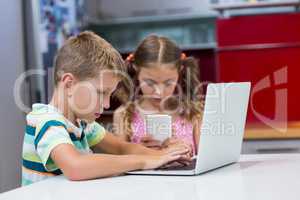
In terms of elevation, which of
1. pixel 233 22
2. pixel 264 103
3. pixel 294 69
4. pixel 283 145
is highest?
pixel 233 22

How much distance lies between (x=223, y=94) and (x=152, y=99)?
0.98m

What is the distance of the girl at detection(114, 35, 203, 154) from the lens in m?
2.05

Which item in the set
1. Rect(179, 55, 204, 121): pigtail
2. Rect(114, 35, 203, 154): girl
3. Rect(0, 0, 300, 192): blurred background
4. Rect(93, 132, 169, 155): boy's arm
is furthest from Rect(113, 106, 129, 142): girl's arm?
Rect(93, 132, 169, 155): boy's arm

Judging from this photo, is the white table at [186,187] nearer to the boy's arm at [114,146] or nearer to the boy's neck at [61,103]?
the boy's neck at [61,103]

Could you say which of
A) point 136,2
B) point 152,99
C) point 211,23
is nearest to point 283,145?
point 152,99

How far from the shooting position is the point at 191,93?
2229 mm

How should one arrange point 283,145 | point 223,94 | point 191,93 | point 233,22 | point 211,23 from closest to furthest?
point 223,94
point 191,93
point 283,145
point 233,22
point 211,23

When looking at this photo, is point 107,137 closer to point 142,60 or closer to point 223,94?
point 223,94

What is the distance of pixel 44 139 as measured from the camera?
45.6 inches

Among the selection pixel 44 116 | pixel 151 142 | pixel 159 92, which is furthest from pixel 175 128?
pixel 44 116

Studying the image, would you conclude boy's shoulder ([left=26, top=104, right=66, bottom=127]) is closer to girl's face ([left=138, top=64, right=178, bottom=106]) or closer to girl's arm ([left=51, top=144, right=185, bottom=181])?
girl's arm ([left=51, top=144, right=185, bottom=181])

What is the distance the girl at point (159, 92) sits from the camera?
80.8 inches

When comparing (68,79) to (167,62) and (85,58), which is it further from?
(167,62)

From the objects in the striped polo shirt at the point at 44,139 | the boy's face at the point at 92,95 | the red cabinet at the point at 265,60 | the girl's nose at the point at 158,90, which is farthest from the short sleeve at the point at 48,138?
the red cabinet at the point at 265,60
